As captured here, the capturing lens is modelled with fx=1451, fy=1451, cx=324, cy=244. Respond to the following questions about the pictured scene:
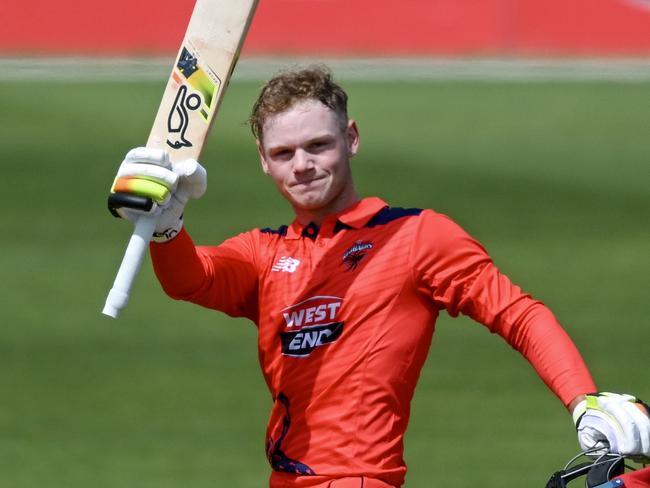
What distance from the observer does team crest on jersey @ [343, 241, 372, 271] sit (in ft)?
16.7

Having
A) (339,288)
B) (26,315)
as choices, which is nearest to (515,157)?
(26,315)

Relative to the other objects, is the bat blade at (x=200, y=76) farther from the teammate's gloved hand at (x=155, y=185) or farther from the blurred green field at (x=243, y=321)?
the blurred green field at (x=243, y=321)

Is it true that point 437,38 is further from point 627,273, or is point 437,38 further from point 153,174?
point 153,174

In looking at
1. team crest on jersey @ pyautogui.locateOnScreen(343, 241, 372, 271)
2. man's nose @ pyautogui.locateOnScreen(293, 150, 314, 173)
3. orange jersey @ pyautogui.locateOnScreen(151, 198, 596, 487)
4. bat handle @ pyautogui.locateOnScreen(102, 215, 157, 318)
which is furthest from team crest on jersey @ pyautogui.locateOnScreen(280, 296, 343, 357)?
bat handle @ pyautogui.locateOnScreen(102, 215, 157, 318)

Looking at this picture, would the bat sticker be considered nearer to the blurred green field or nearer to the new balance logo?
the new balance logo

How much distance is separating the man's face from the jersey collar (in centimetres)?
9

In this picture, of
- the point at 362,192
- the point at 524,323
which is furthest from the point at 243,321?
the point at 524,323

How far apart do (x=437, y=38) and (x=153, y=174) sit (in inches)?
628

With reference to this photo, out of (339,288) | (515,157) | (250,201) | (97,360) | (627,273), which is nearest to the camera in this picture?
(339,288)

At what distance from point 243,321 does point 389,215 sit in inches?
272

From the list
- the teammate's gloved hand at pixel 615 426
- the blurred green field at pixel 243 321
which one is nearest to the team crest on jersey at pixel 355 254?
the teammate's gloved hand at pixel 615 426

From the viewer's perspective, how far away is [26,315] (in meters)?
12.1

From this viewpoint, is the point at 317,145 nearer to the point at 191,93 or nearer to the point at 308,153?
the point at 308,153

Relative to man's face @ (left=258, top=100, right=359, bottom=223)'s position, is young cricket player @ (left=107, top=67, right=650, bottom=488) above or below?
below
